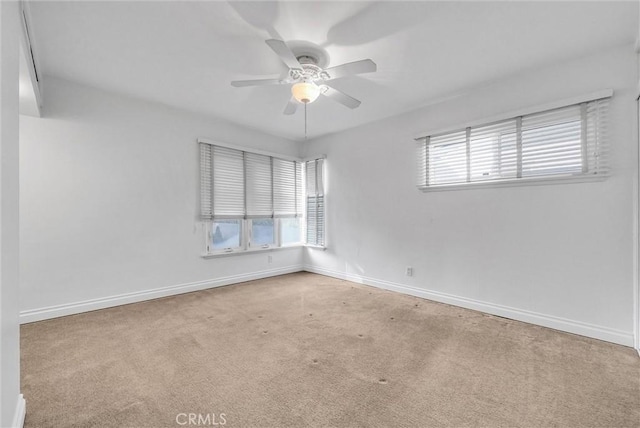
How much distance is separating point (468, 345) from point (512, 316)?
0.98 m

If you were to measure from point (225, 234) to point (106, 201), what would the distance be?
163 cm

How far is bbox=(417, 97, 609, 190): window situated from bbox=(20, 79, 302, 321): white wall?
3330 mm

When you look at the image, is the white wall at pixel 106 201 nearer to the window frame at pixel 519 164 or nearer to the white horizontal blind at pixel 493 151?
the window frame at pixel 519 164

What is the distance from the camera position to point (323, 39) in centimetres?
234

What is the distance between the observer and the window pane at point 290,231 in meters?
5.39

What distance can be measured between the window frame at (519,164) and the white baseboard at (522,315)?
134 centimetres

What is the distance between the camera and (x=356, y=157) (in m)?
4.71

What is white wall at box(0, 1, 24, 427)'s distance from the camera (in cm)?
119

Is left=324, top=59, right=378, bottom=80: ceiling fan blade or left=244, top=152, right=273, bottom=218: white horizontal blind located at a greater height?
left=324, top=59, right=378, bottom=80: ceiling fan blade

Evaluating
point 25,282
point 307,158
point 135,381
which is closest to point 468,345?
point 135,381

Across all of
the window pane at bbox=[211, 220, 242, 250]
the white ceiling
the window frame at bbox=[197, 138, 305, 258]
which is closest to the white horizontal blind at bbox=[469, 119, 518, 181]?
the white ceiling

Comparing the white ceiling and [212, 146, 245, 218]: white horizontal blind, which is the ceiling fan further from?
[212, 146, 245, 218]: white horizontal blind
